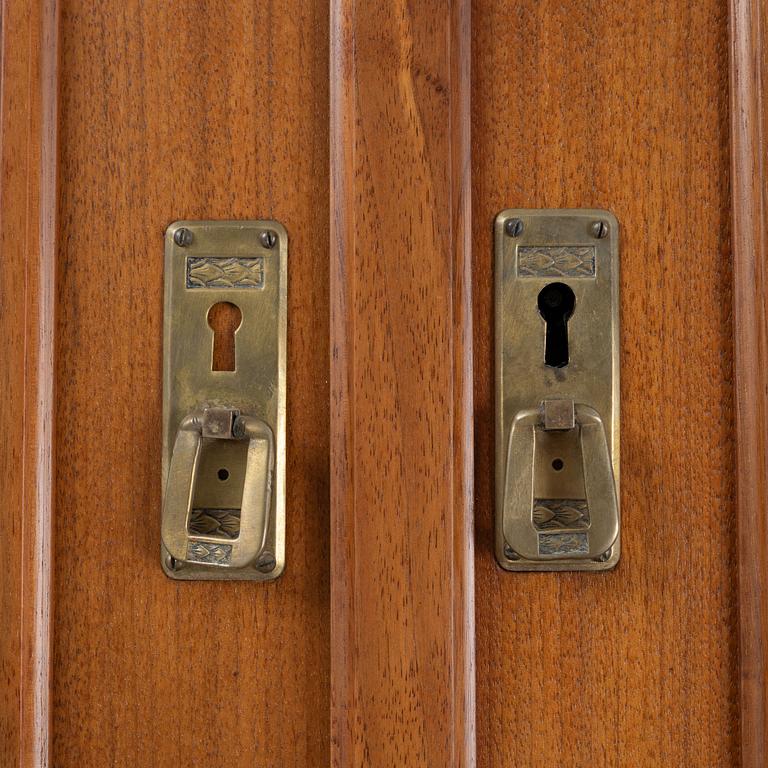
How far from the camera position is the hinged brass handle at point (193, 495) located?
0.44 metres

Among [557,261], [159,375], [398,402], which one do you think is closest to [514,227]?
[557,261]

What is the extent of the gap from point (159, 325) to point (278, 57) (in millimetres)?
197

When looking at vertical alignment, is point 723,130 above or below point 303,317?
above

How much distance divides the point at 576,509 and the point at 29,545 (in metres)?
0.36

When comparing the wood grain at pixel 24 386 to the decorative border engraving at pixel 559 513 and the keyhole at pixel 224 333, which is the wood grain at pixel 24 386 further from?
the decorative border engraving at pixel 559 513

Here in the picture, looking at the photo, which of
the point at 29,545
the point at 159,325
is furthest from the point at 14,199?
the point at 29,545

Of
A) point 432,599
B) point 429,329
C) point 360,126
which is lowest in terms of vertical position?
point 432,599

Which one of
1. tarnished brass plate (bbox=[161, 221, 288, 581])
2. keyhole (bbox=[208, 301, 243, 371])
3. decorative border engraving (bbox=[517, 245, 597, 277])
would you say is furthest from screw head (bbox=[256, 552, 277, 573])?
decorative border engraving (bbox=[517, 245, 597, 277])

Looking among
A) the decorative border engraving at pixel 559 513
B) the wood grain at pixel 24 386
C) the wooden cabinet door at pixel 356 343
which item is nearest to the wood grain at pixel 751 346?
the wooden cabinet door at pixel 356 343

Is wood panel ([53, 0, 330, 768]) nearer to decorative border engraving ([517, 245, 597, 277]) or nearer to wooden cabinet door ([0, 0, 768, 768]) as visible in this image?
wooden cabinet door ([0, 0, 768, 768])

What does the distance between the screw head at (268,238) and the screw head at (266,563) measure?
0.21m

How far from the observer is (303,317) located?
47 centimetres

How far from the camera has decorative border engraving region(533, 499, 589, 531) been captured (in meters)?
0.45

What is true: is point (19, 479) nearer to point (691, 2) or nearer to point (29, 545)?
point (29, 545)
